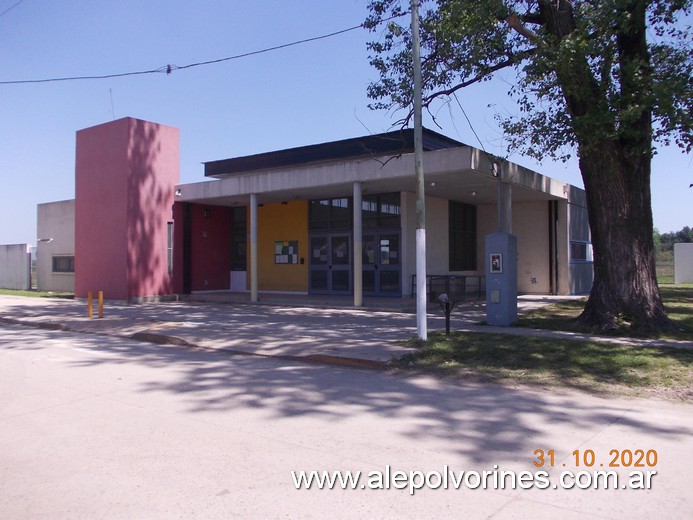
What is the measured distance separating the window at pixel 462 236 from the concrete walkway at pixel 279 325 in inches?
139

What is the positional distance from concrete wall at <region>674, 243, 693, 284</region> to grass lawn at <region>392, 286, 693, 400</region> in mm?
26898

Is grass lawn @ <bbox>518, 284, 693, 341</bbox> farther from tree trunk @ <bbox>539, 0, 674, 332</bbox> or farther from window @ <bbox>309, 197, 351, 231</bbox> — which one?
window @ <bbox>309, 197, 351, 231</bbox>

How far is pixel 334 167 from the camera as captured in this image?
723 inches

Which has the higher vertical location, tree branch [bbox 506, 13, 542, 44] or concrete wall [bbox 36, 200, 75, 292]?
tree branch [bbox 506, 13, 542, 44]

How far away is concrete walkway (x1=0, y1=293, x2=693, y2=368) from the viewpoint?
35.3 ft

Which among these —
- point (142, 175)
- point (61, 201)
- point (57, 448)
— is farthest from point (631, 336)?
point (61, 201)

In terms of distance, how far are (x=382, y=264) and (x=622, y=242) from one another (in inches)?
393

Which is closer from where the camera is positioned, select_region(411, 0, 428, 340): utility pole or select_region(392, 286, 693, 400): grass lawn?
select_region(392, 286, 693, 400): grass lawn

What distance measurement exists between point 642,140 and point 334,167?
30.6 feet

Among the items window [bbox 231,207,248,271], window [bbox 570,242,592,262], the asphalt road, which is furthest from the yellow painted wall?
the asphalt road

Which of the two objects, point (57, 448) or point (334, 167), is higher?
point (334, 167)

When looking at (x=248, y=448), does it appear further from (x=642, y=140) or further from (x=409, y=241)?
(x=409, y=241)

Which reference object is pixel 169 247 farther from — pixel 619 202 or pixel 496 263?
pixel 619 202

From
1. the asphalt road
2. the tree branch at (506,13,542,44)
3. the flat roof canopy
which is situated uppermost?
the tree branch at (506,13,542,44)
